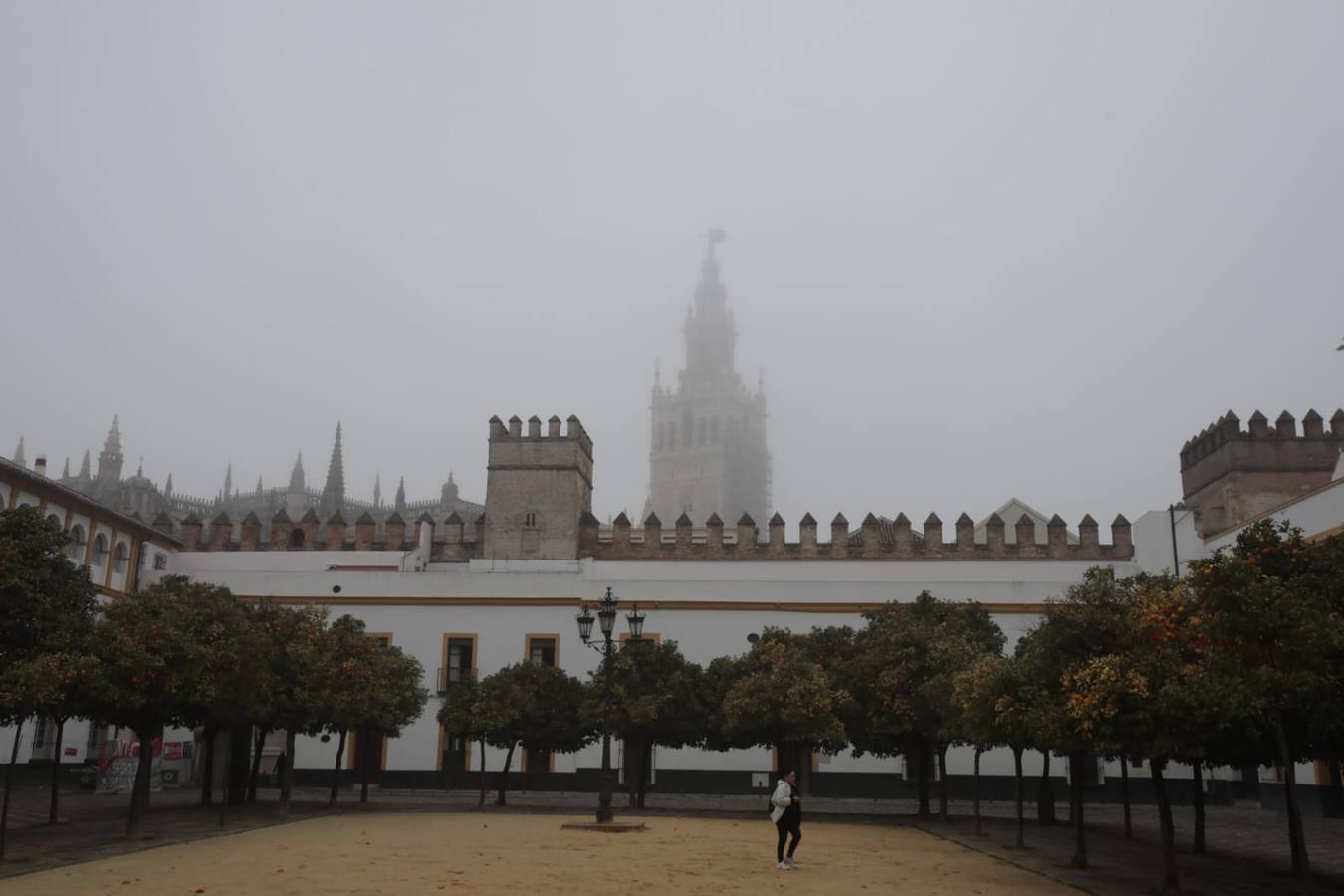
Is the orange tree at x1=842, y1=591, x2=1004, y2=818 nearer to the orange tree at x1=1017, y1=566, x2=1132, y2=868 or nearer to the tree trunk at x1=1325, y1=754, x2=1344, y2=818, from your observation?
the tree trunk at x1=1325, y1=754, x2=1344, y2=818

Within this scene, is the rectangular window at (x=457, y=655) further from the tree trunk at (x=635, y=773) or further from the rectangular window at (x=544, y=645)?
the tree trunk at (x=635, y=773)

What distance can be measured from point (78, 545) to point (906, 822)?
87.8ft

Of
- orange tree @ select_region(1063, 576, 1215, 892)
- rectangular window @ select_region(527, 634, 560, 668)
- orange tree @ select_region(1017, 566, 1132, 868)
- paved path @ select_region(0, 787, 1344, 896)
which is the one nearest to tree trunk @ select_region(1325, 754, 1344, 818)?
paved path @ select_region(0, 787, 1344, 896)

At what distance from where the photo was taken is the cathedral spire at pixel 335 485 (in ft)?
261

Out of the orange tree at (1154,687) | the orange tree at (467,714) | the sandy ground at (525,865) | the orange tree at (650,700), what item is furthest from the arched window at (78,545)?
the orange tree at (1154,687)

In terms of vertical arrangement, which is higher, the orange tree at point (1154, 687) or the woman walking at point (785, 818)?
the orange tree at point (1154, 687)

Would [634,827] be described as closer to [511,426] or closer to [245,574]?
[245,574]

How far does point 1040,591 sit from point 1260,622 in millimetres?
26299

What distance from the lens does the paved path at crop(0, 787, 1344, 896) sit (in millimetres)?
16531

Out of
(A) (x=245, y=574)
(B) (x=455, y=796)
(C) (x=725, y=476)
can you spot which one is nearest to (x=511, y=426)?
(A) (x=245, y=574)

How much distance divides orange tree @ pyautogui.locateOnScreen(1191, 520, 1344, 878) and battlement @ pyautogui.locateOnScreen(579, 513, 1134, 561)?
100 feet

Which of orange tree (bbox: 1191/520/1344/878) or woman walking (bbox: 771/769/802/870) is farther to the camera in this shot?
woman walking (bbox: 771/769/802/870)

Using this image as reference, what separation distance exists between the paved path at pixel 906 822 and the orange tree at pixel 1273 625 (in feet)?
12.0

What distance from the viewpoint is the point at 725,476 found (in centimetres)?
11275
